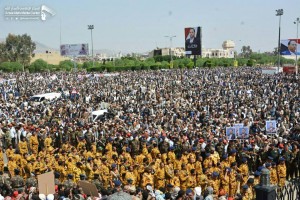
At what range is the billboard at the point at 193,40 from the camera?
51594mm

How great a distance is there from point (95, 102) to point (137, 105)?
422cm

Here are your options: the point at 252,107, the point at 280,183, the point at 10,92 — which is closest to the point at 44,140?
the point at 280,183

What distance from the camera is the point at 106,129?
15.9 meters

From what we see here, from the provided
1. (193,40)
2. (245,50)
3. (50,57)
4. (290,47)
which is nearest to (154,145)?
(290,47)

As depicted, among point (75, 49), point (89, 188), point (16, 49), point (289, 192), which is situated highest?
point (16, 49)

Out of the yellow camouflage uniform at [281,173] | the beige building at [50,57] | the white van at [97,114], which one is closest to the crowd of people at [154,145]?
the yellow camouflage uniform at [281,173]

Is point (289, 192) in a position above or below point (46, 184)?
below

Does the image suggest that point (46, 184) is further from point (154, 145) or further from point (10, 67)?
point (10, 67)

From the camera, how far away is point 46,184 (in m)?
8.38

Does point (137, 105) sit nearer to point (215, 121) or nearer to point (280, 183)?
point (215, 121)

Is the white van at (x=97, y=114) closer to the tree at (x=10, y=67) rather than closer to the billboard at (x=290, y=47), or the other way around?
the billboard at (x=290, y=47)

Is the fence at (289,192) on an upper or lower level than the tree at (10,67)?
lower

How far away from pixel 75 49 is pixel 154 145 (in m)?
57.5

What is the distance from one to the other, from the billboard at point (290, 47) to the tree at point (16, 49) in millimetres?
66366
